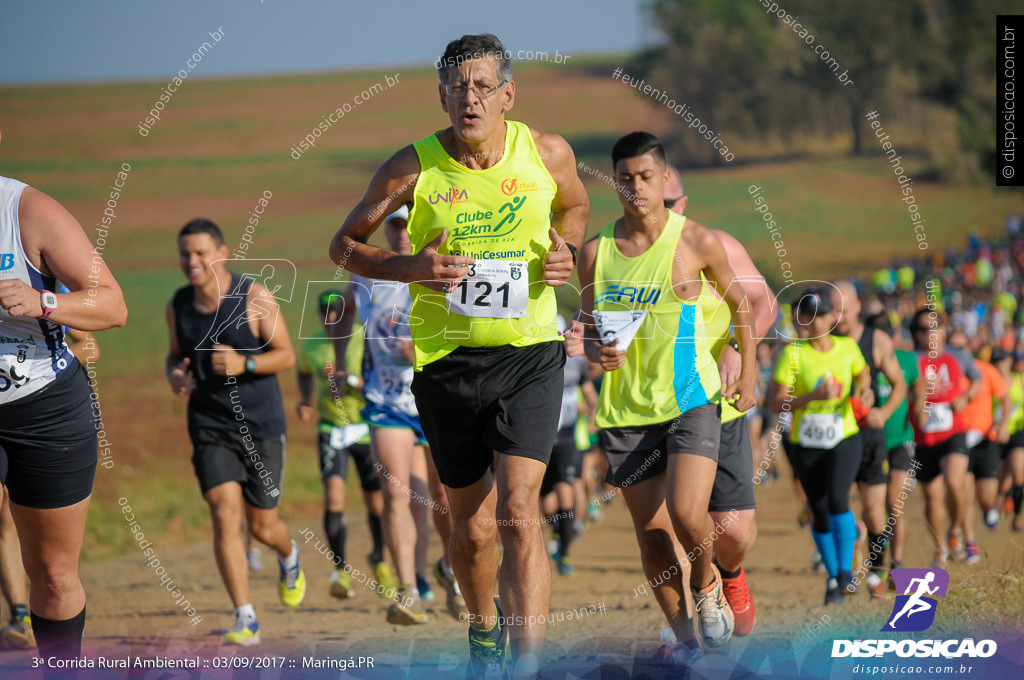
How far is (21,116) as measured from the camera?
23.1 meters

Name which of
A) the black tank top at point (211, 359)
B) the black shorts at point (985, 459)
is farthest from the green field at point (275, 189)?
the black shorts at point (985, 459)

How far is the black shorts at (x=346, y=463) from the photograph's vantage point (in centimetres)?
836

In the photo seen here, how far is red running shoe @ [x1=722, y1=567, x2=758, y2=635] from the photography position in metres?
5.43

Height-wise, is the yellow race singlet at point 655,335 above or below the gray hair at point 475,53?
below

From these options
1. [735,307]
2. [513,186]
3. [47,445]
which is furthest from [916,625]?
[47,445]

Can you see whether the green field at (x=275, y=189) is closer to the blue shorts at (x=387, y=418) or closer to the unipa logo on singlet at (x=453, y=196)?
the blue shorts at (x=387, y=418)

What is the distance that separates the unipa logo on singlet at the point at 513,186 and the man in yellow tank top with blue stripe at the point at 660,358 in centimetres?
84

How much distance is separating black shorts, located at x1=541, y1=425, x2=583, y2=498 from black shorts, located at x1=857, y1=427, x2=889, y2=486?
108 inches

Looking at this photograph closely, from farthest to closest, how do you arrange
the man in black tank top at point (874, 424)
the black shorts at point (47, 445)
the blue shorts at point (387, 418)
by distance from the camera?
the man in black tank top at point (874, 424) → the blue shorts at point (387, 418) → the black shorts at point (47, 445)

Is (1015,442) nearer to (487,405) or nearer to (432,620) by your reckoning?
(432,620)

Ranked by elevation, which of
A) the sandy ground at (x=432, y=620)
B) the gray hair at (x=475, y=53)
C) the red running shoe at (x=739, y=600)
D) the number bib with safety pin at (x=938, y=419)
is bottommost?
the sandy ground at (x=432, y=620)

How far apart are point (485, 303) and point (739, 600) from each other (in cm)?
233

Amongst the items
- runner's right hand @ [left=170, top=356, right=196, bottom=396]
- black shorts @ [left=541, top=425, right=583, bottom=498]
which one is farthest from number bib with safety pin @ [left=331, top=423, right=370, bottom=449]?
black shorts @ [left=541, top=425, right=583, bottom=498]

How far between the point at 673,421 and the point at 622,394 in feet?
0.93
